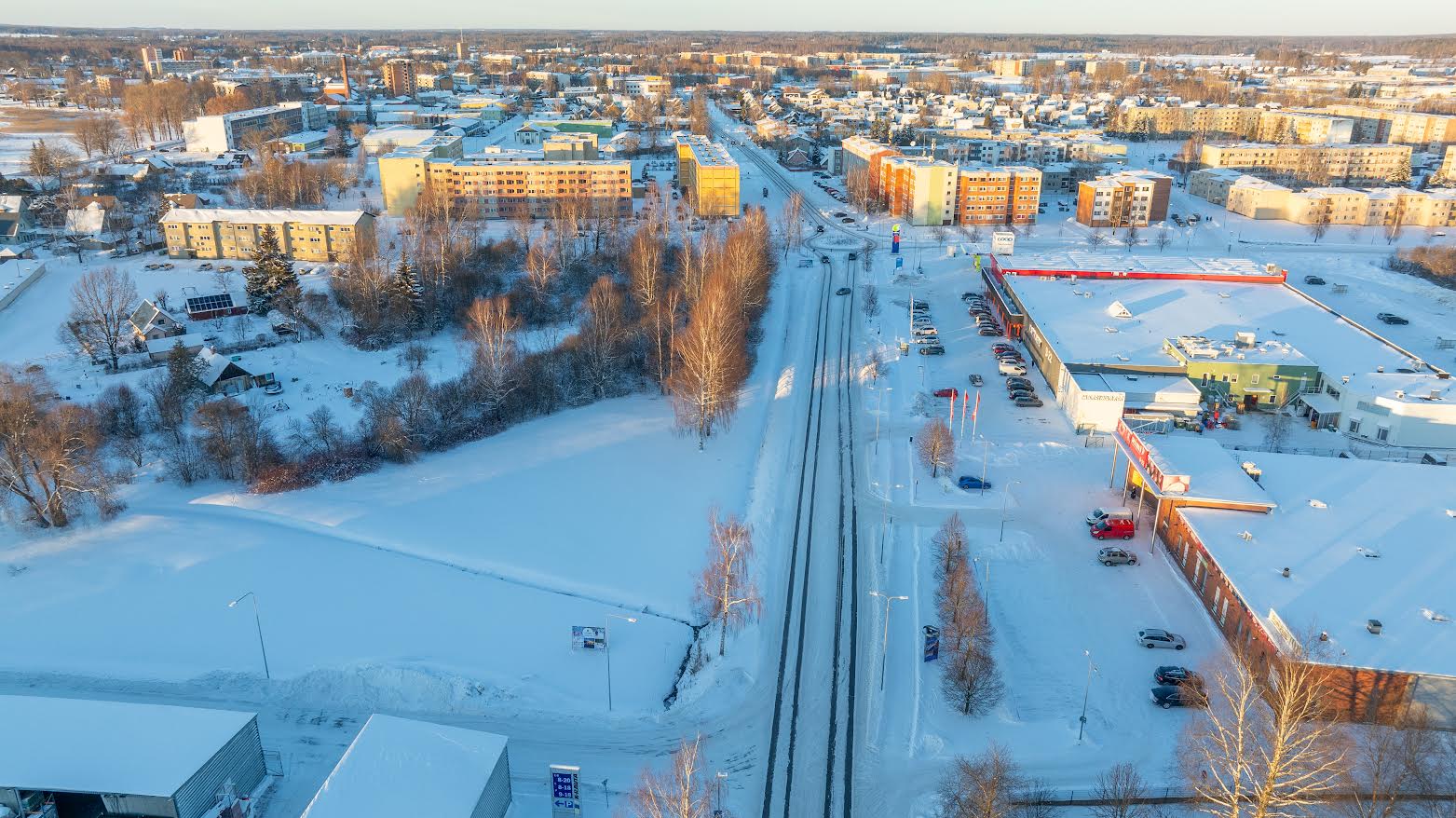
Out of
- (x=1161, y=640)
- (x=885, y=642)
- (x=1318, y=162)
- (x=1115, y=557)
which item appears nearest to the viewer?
(x=885, y=642)

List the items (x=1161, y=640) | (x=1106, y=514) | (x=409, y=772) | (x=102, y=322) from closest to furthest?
(x=409, y=772), (x=1161, y=640), (x=1106, y=514), (x=102, y=322)

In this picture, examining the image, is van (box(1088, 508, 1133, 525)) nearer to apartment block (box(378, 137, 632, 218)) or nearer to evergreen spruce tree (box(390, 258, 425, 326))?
evergreen spruce tree (box(390, 258, 425, 326))

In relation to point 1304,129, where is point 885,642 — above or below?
below

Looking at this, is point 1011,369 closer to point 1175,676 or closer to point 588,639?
point 1175,676

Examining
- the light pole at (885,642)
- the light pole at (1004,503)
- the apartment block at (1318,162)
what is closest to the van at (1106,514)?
the light pole at (1004,503)

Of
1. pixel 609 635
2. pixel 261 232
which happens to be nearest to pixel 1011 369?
pixel 609 635

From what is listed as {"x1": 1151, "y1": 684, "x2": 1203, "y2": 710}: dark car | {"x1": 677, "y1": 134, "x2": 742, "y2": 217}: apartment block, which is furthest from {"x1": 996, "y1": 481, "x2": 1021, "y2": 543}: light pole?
{"x1": 677, "y1": 134, "x2": 742, "y2": 217}: apartment block

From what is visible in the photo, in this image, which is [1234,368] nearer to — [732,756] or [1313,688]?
[1313,688]

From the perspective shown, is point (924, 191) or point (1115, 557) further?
point (924, 191)

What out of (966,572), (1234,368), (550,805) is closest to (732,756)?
(550,805)

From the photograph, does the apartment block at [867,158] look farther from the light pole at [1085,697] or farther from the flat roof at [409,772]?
the flat roof at [409,772]
